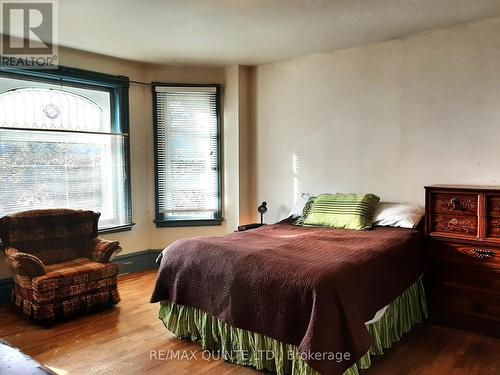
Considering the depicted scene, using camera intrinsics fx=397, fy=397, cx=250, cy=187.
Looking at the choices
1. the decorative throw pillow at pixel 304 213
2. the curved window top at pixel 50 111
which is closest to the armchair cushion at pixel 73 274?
the curved window top at pixel 50 111

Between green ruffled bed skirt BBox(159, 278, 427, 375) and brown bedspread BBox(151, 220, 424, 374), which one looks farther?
green ruffled bed skirt BBox(159, 278, 427, 375)

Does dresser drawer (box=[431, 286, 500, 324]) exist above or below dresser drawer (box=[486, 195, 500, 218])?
below

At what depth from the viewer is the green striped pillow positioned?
10.9ft

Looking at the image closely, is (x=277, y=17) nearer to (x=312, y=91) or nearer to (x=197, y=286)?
(x=312, y=91)

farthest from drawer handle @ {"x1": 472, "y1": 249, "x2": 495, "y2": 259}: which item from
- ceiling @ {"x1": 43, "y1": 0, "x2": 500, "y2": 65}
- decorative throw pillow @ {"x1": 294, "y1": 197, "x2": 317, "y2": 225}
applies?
ceiling @ {"x1": 43, "y1": 0, "x2": 500, "y2": 65}

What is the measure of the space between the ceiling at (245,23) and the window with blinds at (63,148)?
0.53 m

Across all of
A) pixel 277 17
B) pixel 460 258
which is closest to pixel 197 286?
pixel 460 258

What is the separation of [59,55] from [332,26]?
2.59 m

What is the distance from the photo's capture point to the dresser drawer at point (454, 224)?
2.84 metres

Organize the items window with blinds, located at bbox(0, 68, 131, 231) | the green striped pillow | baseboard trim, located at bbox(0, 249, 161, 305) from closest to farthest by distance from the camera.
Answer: the green striped pillow → window with blinds, located at bbox(0, 68, 131, 231) → baseboard trim, located at bbox(0, 249, 161, 305)

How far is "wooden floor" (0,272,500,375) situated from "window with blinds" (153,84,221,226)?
1575mm

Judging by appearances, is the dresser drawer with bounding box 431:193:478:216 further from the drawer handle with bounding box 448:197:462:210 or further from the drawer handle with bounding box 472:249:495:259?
the drawer handle with bounding box 472:249:495:259

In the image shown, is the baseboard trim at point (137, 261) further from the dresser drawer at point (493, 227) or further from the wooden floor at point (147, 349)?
the dresser drawer at point (493, 227)

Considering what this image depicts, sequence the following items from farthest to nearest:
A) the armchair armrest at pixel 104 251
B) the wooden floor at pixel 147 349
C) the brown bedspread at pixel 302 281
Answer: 1. the armchair armrest at pixel 104 251
2. the wooden floor at pixel 147 349
3. the brown bedspread at pixel 302 281
